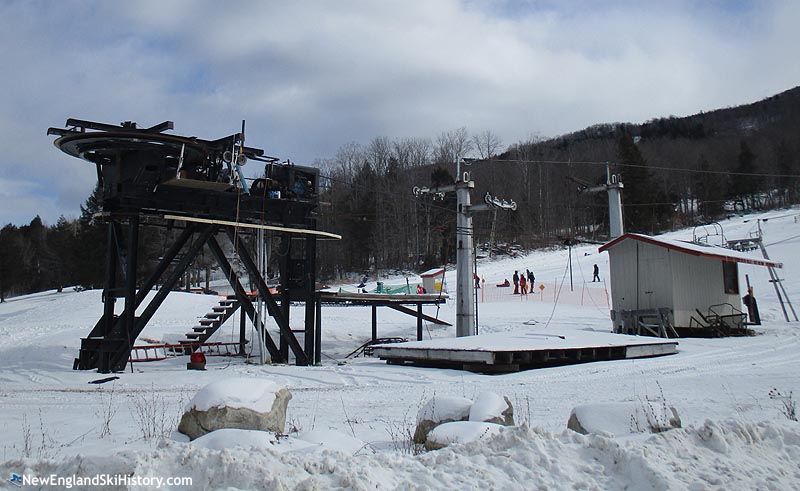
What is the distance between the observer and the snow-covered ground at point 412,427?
16.2 feet

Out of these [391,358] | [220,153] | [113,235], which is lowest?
[391,358]

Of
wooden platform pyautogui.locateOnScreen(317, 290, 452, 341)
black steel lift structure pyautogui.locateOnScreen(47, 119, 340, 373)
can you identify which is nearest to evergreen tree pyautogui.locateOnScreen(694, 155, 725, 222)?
wooden platform pyautogui.locateOnScreen(317, 290, 452, 341)

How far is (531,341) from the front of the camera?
1716cm

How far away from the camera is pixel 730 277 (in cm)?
2625

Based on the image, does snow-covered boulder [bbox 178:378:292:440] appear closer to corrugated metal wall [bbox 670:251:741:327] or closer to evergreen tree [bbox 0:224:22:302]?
corrugated metal wall [bbox 670:251:741:327]

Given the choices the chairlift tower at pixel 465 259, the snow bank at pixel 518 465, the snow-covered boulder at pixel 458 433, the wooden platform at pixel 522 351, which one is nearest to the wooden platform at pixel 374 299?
the chairlift tower at pixel 465 259

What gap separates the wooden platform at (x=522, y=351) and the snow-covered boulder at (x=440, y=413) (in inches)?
321

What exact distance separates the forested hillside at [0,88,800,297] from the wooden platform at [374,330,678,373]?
39.4 m

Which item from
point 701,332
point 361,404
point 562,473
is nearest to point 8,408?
point 361,404

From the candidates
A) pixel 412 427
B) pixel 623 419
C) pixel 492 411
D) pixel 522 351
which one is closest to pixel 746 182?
pixel 522 351

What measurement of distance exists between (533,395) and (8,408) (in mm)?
8863

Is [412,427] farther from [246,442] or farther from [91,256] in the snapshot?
[91,256]

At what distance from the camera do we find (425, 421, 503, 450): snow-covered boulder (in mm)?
5906

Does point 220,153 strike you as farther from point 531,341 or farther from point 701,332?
point 701,332
